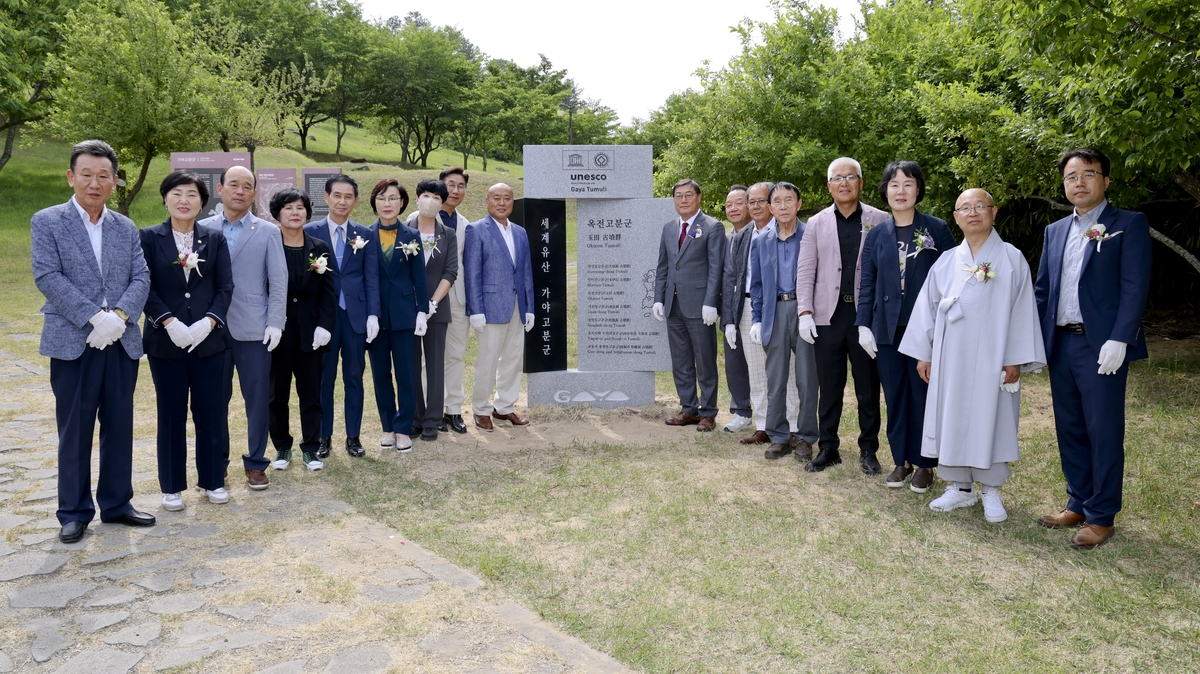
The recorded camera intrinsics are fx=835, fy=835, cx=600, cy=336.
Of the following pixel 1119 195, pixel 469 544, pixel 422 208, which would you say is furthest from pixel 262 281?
pixel 1119 195

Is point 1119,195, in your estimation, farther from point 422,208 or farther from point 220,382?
point 220,382

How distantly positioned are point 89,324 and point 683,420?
4.48 metres

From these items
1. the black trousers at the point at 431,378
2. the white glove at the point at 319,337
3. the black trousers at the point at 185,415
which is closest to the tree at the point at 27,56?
the black trousers at the point at 431,378

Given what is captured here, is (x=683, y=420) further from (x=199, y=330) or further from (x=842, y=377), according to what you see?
(x=199, y=330)

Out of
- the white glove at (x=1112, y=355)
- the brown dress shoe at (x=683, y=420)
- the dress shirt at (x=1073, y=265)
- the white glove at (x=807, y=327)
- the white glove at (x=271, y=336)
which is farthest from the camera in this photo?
the brown dress shoe at (x=683, y=420)

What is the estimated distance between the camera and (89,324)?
4.27 meters

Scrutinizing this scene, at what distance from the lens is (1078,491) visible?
4527 millimetres

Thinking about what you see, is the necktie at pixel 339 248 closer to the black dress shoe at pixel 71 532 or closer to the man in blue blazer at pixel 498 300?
the man in blue blazer at pixel 498 300

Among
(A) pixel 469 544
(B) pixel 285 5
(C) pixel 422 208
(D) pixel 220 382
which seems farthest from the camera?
(B) pixel 285 5

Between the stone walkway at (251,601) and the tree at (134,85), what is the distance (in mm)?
14012

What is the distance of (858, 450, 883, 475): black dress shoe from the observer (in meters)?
5.57

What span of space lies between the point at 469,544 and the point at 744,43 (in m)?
9.45

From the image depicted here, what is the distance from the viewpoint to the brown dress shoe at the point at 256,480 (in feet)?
17.3

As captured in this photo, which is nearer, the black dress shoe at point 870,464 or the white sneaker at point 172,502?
the white sneaker at point 172,502
